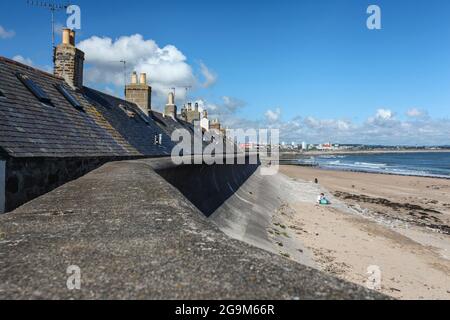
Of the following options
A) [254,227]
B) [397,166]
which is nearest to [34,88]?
[254,227]

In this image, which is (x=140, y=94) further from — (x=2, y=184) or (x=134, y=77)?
(x=2, y=184)

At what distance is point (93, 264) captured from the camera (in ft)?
9.98

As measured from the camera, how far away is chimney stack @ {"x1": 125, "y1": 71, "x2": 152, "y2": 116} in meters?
25.3

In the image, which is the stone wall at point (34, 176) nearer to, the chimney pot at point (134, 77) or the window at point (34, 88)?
the window at point (34, 88)

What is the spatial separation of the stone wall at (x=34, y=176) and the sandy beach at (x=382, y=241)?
7896mm

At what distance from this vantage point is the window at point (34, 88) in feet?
37.4

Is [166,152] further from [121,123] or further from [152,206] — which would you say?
[152,206]

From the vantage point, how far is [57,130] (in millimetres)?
10664

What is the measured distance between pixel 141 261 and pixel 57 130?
8.74m

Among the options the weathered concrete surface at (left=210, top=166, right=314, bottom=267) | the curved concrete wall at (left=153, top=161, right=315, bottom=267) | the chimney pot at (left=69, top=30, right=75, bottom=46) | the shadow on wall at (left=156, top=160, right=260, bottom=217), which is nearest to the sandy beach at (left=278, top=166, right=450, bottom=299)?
the weathered concrete surface at (left=210, top=166, right=314, bottom=267)

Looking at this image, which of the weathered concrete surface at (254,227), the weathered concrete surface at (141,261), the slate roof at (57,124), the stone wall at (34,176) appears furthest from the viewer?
the weathered concrete surface at (254,227)

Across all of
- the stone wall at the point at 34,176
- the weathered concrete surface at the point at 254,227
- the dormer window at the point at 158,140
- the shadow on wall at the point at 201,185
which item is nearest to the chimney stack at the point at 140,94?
the dormer window at the point at 158,140

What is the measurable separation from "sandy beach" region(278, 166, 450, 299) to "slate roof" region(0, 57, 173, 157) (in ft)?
26.2
